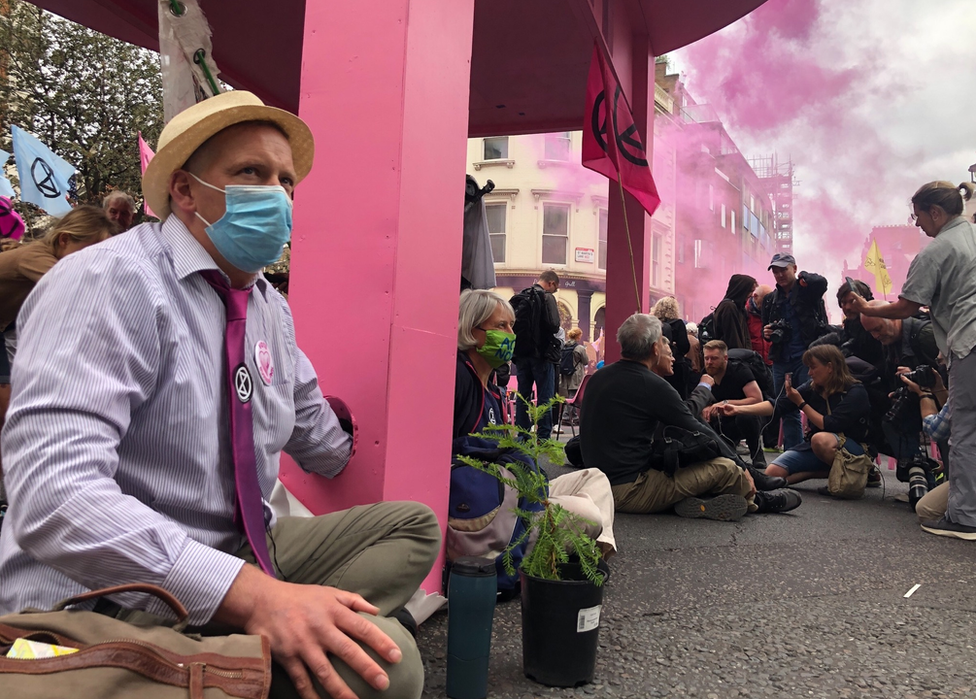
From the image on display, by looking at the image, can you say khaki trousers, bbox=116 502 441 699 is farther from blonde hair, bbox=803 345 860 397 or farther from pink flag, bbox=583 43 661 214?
blonde hair, bbox=803 345 860 397

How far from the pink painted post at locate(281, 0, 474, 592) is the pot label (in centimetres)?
74

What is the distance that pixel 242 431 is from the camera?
172 centimetres

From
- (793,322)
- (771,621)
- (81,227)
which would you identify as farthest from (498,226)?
(771,621)

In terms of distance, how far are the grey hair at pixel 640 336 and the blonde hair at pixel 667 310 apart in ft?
10.7

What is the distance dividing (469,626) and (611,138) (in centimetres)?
496

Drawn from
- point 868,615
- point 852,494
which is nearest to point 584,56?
point 852,494

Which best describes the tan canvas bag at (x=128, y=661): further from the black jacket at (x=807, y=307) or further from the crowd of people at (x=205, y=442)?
the black jacket at (x=807, y=307)

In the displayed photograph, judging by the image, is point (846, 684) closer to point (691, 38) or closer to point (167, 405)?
point (167, 405)

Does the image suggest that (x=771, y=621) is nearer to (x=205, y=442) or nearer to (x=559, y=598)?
(x=559, y=598)

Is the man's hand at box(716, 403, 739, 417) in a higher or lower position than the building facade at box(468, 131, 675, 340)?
lower

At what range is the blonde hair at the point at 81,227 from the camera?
392 centimetres

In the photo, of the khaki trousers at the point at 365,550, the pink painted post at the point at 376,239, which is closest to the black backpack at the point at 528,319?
the pink painted post at the point at 376,239

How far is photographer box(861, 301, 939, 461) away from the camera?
21.5ft

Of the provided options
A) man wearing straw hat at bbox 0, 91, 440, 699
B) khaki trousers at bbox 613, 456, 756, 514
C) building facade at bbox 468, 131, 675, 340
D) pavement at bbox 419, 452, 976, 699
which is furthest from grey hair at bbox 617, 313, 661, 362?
building facade at bbox 468, 131, 675, 340
